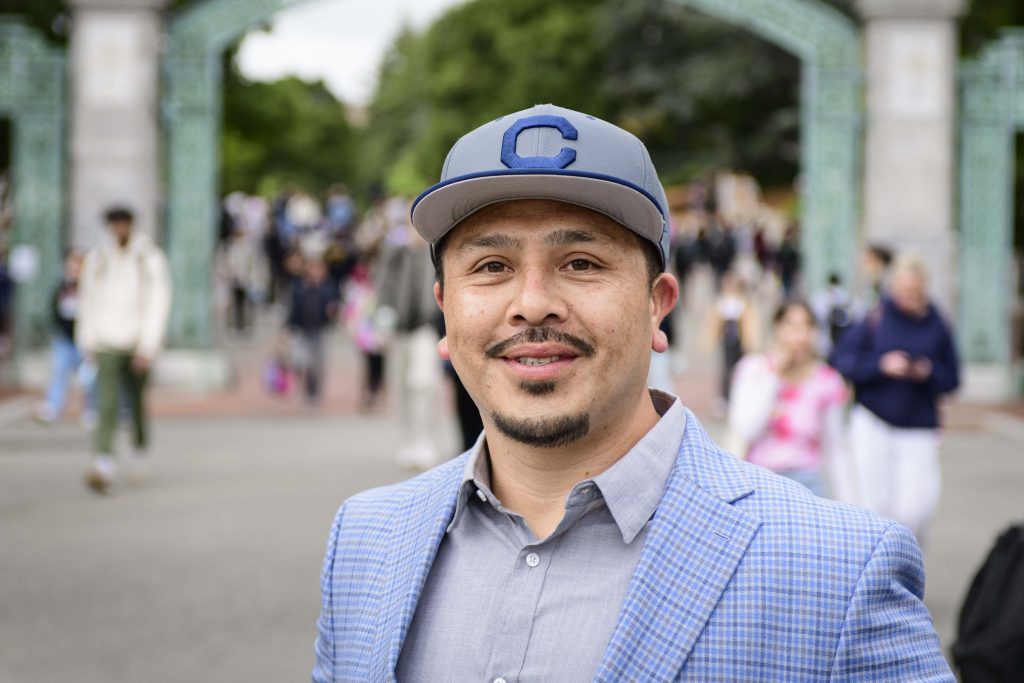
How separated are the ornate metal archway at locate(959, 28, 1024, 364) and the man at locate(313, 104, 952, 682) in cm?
1506

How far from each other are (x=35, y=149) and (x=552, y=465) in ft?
50.9

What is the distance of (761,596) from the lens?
1888 mm

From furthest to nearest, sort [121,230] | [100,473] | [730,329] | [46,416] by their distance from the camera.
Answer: [730,329] < [46,416] < [121,230] < [100,473]

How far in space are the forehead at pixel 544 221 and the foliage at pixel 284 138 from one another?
26.1 metres

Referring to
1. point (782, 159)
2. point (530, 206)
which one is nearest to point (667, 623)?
point (530, 206)

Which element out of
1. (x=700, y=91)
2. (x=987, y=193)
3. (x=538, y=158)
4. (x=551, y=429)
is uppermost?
(x=700, y=91)

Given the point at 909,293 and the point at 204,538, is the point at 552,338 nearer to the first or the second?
the point at 909,293

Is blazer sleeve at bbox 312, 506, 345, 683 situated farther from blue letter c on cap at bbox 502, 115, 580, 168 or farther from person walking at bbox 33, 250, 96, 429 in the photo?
person walking at bbox 33, 250, 96, 429

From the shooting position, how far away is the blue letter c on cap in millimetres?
1960

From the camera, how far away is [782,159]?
36.9 meters

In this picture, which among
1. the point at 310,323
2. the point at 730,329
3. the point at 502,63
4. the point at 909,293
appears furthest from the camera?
the point at 502,63

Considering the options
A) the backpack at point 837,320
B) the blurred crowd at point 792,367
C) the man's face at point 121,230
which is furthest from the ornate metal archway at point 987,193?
the man's face at point 121,230

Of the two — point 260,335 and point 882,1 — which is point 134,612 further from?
point 260,335

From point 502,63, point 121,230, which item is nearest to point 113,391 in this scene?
point 121,230
